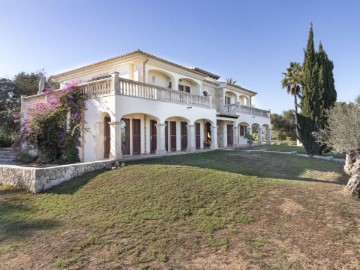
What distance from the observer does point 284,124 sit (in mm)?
46688

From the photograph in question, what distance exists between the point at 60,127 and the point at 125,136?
3734 millimetres

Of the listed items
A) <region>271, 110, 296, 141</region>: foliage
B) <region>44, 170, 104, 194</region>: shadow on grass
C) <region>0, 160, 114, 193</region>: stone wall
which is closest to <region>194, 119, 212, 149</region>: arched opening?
<region>0, 160, 114, 193</region>: stone wall

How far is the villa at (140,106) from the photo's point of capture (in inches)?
526

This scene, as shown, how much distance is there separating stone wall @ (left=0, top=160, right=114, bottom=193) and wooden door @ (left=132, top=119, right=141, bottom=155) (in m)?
4.17

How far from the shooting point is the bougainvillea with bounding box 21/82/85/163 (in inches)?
566

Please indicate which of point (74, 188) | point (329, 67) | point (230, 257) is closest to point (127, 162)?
point (74, 188)

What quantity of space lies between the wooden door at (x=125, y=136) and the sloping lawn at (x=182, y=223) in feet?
15.7

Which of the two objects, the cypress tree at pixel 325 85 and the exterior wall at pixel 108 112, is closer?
the exterior wall at pixel 108 112

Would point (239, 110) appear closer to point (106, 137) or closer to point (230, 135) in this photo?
point (230, 135)

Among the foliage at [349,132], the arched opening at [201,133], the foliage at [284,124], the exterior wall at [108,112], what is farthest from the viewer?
the foliage at [284,124]

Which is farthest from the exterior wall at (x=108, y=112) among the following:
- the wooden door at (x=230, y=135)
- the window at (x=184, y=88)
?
the wooden door at (x=230, y=135)

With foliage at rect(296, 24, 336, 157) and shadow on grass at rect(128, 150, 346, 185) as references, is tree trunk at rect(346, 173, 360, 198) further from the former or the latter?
foliage at rect(296, 24, 336, 157)

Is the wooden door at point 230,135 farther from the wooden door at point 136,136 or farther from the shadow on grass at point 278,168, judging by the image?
the wooden door at point 136,136

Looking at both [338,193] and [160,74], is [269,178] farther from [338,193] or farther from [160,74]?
[160,74]
